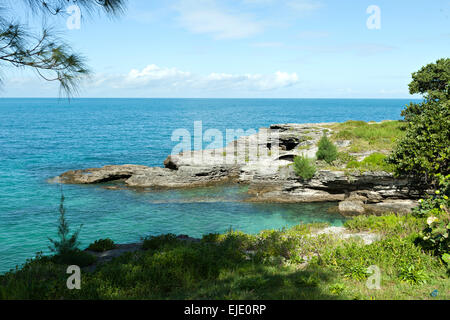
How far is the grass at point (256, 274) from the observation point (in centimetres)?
736

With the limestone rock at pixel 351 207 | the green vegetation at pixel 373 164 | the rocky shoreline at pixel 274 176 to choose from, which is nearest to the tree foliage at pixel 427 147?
the green vegetation at pixel 373 164

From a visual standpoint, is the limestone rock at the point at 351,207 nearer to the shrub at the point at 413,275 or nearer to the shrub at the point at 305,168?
the shrub at the point at 305,168

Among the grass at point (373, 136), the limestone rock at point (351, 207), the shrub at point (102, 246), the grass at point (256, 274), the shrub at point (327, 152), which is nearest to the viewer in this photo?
the grass at point (256, 274)

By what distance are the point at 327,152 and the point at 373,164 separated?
447 cm

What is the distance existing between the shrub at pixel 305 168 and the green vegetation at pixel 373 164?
290 cm

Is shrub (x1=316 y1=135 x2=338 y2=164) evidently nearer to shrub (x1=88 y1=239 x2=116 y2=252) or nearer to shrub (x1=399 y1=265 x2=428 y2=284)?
shrub (x1=399 y1=265 x2=428 y2=284)

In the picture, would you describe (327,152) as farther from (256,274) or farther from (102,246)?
(256,274)

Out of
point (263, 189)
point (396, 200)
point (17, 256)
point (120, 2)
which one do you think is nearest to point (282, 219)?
point (263, 189)

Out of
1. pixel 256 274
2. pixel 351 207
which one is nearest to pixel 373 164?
pixel 351 207

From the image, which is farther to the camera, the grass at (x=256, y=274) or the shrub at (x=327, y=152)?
the shrub at (x=327, y=152)

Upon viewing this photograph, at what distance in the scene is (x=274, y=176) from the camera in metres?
30.5

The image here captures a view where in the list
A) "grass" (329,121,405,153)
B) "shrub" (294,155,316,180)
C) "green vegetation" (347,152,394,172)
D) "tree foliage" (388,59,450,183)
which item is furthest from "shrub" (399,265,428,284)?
"grass" (329,121,405,153)

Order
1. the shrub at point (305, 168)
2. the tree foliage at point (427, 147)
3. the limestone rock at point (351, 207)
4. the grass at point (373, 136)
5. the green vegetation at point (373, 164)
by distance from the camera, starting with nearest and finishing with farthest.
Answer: the tree foliage at point (427, 147) → the limestone rock at point (351, 207) → the green vegetation at point (373, 164) → the shrub at point (305, 168) → the grass at point (373, 136)

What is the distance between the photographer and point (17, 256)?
1694 cm
